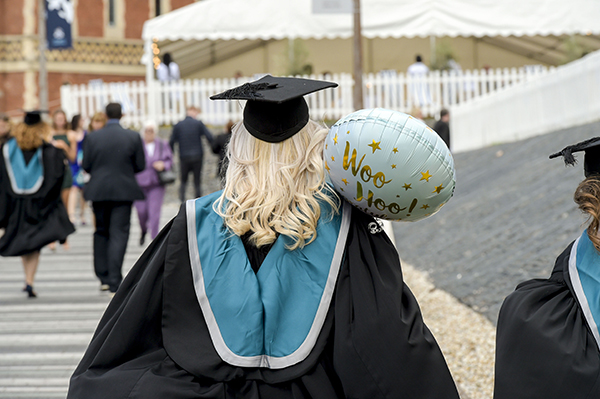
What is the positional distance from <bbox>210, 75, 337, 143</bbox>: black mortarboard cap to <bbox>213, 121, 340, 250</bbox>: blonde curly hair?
27 mm

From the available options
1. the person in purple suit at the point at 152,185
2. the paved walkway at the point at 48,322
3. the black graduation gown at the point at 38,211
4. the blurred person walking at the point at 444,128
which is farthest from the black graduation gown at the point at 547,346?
the blurred person walking at the point at 444,128

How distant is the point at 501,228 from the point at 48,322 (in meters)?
4.29

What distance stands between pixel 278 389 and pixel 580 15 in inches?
570

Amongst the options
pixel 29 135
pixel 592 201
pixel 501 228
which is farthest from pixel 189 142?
pixel 592 201

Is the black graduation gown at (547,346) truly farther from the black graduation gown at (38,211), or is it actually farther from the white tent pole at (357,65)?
the white tent pole at (357,65)

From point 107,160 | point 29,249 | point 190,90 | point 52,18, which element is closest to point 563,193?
point 107,160

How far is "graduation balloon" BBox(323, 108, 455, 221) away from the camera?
2293 mm

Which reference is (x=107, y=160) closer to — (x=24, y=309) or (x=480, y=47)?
(x=24, y=309)

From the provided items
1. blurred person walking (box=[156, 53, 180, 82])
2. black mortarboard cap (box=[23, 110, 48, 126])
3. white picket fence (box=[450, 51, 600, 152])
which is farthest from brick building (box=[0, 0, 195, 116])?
black mortarboard cap (box=[23, 110, 48, 126])

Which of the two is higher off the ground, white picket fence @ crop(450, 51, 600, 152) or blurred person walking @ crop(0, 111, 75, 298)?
white picket fence @ crop(450, 51, 600, 152)

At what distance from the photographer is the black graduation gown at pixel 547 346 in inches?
86.3

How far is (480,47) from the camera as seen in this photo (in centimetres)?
2245

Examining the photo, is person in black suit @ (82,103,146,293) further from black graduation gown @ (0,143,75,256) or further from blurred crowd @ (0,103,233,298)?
black graduation gown @ (0,143,75,256)

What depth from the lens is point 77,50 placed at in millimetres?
27812
